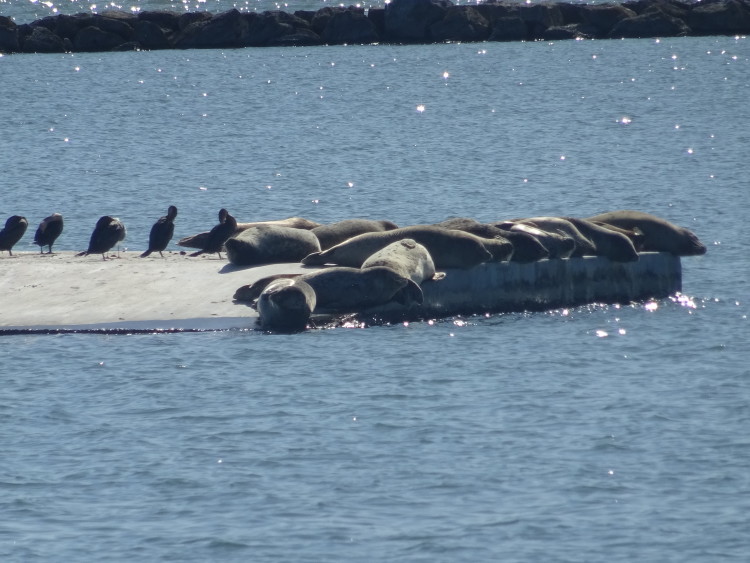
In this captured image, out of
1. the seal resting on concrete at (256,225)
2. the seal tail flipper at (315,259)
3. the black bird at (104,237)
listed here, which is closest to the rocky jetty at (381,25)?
the seal resting on concrete at (256,225)

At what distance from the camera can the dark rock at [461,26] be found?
68.8m

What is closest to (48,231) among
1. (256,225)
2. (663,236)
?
(256,225)

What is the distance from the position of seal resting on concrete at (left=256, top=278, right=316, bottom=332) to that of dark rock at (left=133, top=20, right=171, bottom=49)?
54776 millimetres

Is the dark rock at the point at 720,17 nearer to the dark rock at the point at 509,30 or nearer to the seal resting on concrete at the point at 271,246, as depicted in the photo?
the dark rock at the point at 509,30

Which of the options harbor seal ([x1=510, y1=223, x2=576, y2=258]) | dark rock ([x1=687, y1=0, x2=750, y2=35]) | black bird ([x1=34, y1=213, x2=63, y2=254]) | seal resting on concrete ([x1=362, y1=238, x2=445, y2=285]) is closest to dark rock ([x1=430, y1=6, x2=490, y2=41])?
dark rock ([x1=687, y1=0, x2=750, y2=35])

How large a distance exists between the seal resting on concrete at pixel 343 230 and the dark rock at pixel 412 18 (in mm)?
48222

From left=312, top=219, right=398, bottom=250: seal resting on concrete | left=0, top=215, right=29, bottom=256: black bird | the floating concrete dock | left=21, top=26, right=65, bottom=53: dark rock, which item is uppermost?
left=312, top=219, right=398, bottom=250: seal resting on concrete

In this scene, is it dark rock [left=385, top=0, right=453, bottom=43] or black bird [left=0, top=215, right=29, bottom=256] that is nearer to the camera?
black bird [left=0, top=215, right=29, bottom=256]

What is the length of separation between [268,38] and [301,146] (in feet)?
102

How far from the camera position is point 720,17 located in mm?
70562

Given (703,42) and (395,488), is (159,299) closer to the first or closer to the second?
(395,488)

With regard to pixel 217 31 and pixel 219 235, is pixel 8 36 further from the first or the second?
pixel 219 235

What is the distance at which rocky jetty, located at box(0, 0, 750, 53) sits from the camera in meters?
69.3

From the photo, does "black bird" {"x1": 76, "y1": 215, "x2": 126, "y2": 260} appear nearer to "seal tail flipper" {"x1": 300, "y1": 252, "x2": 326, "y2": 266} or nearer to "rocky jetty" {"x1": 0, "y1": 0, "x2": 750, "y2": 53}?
"seal tail flipper" {"x1": 300, "y1": 252, "x2": 326, "y2": 266}
